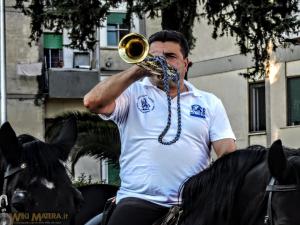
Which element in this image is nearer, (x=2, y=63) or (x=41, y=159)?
(x=41, y=159)

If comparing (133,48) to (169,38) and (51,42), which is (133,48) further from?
(51,42)

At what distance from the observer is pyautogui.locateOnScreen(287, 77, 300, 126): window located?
1051 inches

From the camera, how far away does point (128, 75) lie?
444 centimetres

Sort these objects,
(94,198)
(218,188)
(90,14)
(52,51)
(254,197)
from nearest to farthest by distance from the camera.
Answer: (254,197)
(218,188)
(94,198)
(90,14)
(52,51)

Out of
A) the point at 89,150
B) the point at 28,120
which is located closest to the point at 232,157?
the point at 89,150

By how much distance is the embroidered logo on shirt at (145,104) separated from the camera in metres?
4.72

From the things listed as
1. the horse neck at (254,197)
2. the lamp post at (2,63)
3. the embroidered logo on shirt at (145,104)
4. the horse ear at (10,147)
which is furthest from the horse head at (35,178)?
the lamp post at (2,63)

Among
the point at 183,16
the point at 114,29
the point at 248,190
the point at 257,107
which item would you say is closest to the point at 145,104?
the point at 248,190

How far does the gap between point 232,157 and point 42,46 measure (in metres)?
27.1

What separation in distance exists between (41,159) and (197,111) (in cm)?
100

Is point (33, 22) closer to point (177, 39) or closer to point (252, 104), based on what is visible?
point (252, 104)

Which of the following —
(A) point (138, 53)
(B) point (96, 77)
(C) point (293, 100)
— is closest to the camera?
(A) point (138, 53)

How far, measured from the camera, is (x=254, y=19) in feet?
56.1

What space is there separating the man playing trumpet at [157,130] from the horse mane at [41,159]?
387 millimetres
